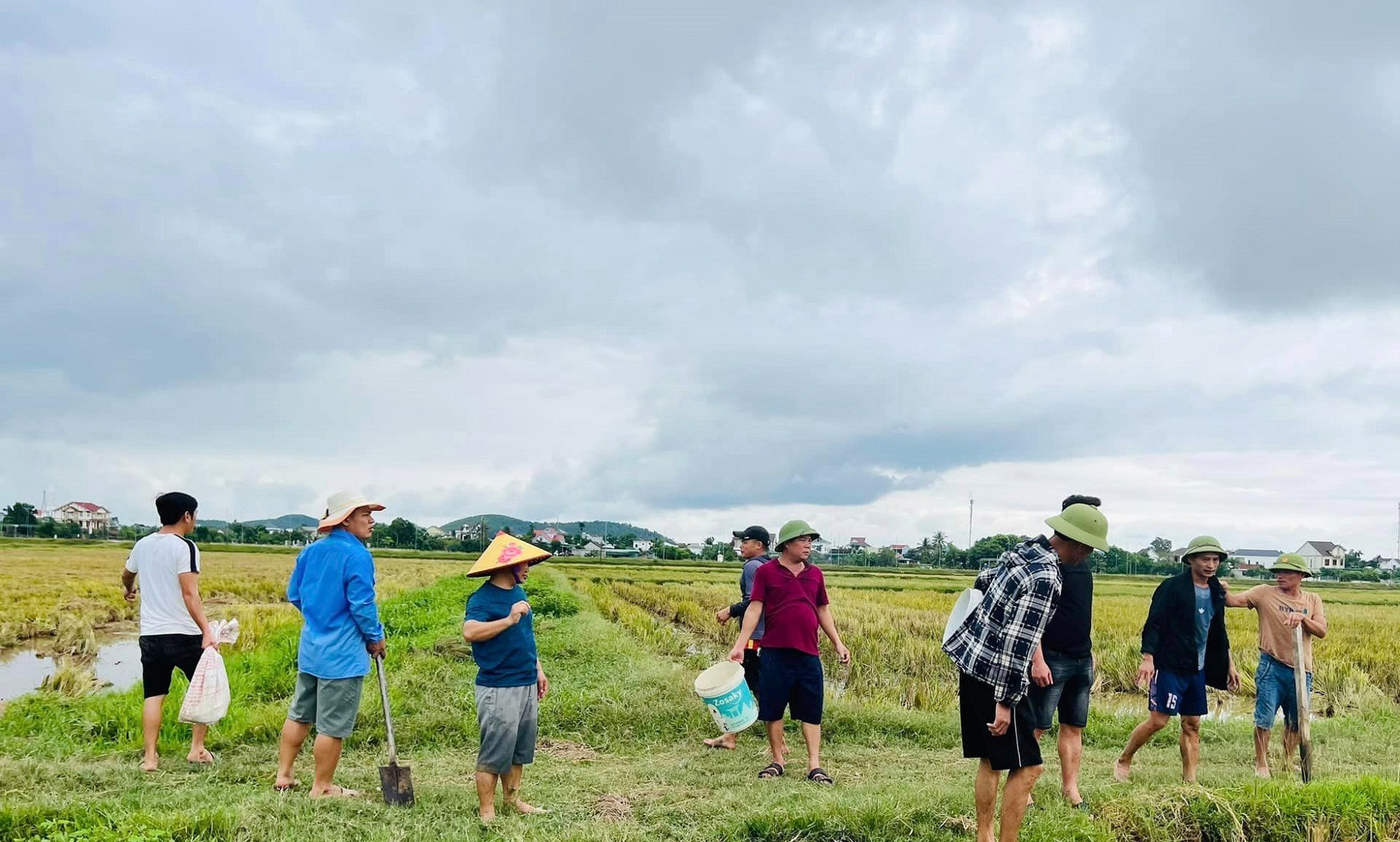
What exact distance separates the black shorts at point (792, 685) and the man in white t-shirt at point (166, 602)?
369 centimetres

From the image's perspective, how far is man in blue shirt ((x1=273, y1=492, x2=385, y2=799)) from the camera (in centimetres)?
487

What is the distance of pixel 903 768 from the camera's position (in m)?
6.22

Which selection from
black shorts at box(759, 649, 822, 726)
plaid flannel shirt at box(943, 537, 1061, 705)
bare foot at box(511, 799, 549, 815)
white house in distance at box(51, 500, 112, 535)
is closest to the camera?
plaid flannel shirt at box(943, 537, 1061, 705)

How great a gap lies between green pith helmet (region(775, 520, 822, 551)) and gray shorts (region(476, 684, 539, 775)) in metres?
2.09

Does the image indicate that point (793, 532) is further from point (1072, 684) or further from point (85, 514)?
point (85, 514)

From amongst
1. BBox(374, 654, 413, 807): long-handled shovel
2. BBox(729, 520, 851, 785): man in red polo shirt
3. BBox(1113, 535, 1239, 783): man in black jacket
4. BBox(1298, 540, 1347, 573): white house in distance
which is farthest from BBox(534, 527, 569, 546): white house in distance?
BBox(1298, 540, 1347, 573): white house in distance

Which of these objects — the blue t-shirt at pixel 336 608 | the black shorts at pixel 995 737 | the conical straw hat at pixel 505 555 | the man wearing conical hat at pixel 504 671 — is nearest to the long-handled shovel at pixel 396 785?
the man wearing conical hat at pixel 504 671

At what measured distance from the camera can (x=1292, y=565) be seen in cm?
619

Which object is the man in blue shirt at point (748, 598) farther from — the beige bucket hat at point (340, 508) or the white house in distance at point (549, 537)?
the white house in distance at point (549, 537)

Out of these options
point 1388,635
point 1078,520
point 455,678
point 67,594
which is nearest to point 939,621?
point 1388,635

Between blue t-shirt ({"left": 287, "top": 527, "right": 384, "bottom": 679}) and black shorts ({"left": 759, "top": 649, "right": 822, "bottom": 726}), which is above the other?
blue t-shirt ({"left": 287, "top": 527, "right": 384, "bottom": 679})

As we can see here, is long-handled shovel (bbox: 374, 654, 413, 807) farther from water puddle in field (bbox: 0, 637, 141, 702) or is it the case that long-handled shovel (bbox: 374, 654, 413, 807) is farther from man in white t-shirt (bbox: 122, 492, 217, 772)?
water puddle in field (bbox: 0, 637, 141, 702)

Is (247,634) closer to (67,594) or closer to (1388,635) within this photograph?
(67,594)

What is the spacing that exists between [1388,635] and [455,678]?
1782 centimetres
